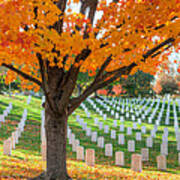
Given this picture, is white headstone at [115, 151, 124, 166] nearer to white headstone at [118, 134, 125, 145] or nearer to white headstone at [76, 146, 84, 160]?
white headstone at [76, 146, 84, 160]

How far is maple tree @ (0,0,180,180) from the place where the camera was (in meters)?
5.92

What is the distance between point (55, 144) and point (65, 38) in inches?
102

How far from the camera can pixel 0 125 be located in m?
16.5

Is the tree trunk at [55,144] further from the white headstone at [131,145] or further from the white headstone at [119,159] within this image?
the white headstone at [131,145]

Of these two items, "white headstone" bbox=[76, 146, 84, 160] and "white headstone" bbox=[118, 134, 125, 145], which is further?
"white headstone" bbox=[118, 134, 125, 145]

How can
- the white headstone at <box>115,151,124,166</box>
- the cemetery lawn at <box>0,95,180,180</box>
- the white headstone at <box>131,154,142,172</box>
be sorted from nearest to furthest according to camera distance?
the cemetery lawn at <box>0,95,180,180</box> < the white headstone at <box>131,154,142,172</box> < the white headstone at <box>115,151,124,166</box>

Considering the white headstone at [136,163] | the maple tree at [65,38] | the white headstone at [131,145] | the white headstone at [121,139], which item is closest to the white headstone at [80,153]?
the white headstone at [136,163]

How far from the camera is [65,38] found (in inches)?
231

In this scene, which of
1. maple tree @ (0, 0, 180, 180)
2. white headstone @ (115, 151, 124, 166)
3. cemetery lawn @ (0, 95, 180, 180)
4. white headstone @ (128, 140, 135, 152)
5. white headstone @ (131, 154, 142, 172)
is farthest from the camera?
white headstone @ (128, 140, 135, 152)

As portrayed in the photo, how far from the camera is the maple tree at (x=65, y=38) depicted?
233 inches

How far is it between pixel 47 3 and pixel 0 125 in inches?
477

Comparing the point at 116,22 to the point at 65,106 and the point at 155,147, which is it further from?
the point at 155,147

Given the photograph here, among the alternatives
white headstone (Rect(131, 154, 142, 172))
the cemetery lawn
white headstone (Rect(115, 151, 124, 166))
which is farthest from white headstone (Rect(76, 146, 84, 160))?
white headstone (Rect(131, 154, 142, 172))

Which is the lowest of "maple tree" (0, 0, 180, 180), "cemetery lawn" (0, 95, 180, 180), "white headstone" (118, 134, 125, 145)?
"cemetery lawn" (0, 95, 180, 180)
